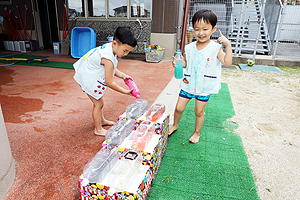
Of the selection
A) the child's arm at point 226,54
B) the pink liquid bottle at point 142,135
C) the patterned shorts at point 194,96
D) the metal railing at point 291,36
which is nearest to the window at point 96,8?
the metal railing at point 291,36

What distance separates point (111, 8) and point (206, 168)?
22.8 ft

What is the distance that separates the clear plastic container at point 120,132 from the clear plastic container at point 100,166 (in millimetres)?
73

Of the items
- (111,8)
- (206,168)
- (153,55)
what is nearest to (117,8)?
(111,8)

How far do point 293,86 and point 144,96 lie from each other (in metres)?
3.50

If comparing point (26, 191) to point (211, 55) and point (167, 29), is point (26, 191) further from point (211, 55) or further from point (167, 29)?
point (167, 29)

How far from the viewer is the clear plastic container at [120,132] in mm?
1500

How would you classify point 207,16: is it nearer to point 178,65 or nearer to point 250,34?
point 178,65

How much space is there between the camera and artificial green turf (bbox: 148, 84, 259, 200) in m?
1.45

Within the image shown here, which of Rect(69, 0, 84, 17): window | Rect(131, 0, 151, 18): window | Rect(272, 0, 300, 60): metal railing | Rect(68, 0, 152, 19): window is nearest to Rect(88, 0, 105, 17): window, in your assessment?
Rect(68, 0, 152, 19): window

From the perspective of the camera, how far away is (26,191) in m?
1.41

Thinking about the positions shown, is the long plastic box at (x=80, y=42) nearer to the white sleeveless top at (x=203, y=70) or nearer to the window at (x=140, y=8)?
the window at (x=140, y=8)

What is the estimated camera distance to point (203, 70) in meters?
1.86

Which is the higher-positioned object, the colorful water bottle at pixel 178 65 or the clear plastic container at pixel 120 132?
the colorful water bottle at pixel 178 65

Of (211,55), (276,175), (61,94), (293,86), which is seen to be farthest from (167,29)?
(276,175)
